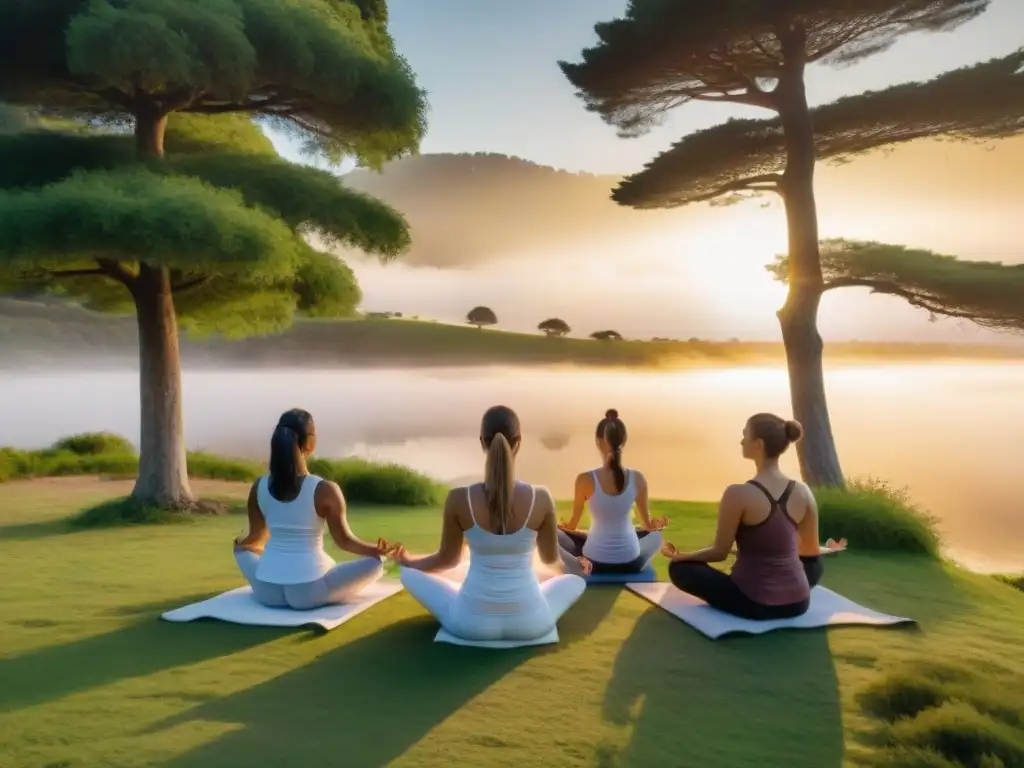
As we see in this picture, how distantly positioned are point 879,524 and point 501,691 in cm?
482

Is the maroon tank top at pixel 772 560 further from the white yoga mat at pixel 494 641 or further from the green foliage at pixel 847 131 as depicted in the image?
the green foliage at pixel 847 131

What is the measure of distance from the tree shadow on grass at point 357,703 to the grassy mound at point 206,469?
16.4 ft

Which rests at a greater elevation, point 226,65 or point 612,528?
point 226,65

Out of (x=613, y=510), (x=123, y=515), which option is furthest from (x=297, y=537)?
(x=123, y=515)

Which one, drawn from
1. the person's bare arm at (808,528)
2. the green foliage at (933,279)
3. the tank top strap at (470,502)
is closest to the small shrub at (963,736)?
the person's bare arm at (808,528)

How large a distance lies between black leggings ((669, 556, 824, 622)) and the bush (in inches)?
109

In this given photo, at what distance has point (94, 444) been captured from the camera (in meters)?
13.5

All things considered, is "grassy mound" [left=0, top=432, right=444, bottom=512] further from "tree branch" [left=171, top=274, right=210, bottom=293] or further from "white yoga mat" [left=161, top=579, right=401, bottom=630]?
"white yoga mat" [left=161, top=579, right=401, bottom=630]

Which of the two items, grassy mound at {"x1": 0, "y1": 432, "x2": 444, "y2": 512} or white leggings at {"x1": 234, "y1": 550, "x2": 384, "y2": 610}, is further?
grassy mound at {"x1": 0, "y1": 432, "x2": 444, "y2": 512}

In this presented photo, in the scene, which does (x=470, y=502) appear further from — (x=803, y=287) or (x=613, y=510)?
(x=803, y=287)

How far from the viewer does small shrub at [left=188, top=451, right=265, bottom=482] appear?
12.3m

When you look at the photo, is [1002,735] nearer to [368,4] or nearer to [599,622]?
[599,622]

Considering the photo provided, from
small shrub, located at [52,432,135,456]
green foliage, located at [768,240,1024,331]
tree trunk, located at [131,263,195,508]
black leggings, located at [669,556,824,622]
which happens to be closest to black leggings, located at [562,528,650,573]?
black leggings, located at [669,556,824,622]

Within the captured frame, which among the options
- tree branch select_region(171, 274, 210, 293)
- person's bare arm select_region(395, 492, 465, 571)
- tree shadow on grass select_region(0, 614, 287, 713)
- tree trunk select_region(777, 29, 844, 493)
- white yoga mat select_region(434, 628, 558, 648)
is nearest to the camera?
tree shadow on grass select_region(0, 614, 287, 713)
